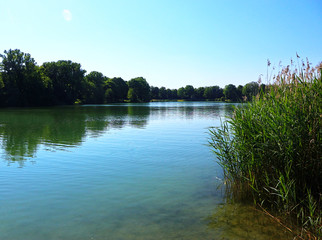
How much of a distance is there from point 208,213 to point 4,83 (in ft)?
266

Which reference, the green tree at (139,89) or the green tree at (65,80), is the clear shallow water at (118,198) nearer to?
the green tree at (65,80)

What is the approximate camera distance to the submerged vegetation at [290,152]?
561 cm

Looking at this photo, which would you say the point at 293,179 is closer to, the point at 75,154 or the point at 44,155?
the point at 75,154

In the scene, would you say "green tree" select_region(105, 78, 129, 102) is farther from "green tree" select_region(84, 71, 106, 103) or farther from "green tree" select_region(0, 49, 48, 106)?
"green tree" select_region(0, 49, 48, 106)

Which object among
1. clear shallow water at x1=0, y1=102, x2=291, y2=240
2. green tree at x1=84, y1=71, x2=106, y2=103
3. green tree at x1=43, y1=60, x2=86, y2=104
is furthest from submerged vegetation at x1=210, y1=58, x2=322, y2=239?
green tree at x1=84, y1=71, x2=106, y2=103

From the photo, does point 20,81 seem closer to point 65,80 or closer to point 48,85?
point 48,85

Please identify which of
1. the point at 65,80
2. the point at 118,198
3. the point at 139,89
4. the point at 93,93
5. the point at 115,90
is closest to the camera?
the point at 118,198

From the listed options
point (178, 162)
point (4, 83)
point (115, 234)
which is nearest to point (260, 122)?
point (115, 234)

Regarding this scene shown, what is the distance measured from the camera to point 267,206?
6535 millimetres

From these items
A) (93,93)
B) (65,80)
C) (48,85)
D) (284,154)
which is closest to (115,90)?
(93,93)

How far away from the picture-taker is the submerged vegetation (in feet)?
18.4

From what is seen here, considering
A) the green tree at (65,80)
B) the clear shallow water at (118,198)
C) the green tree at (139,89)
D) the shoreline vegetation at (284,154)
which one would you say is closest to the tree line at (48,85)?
the green tree at (65,80)

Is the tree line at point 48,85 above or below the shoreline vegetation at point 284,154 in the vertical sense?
above

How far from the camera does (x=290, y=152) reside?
590 cm
